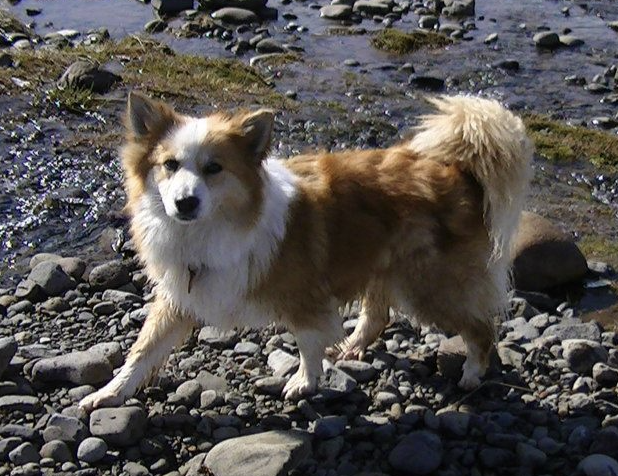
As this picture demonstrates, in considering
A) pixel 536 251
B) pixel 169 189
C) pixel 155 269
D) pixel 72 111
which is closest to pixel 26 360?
pixel 155 269

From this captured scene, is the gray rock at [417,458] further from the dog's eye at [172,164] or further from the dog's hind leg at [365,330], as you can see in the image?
the dog's eye at [172,164]

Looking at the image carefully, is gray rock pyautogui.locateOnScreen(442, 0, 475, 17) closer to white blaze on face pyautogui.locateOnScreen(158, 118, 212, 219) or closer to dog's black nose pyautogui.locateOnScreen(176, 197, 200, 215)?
white blaze on face pyautogui.locateOnScreen(158, 118, 212, 219)

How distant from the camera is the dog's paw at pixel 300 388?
510cm

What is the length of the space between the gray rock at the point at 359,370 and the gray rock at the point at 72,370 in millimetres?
1313

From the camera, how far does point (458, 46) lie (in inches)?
532

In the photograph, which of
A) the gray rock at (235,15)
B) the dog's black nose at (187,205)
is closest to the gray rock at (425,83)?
the gray rock at (235,15)

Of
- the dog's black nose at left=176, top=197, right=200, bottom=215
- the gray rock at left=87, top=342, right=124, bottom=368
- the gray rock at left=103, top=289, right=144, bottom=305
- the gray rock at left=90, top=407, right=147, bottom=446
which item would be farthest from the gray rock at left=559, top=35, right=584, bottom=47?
the gray rock at left=90, top=407, right=147, bottom=446

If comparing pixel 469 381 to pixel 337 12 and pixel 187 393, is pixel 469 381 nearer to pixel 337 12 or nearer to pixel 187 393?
pixel 187 393

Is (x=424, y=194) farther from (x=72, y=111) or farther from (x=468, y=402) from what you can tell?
(x=72, y=111)

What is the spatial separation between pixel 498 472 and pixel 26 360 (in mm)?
2601

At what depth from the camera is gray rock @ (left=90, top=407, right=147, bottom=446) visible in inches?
180

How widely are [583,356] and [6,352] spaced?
325cm

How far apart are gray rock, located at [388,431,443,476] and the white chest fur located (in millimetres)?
983

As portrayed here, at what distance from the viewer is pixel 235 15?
1432cm
